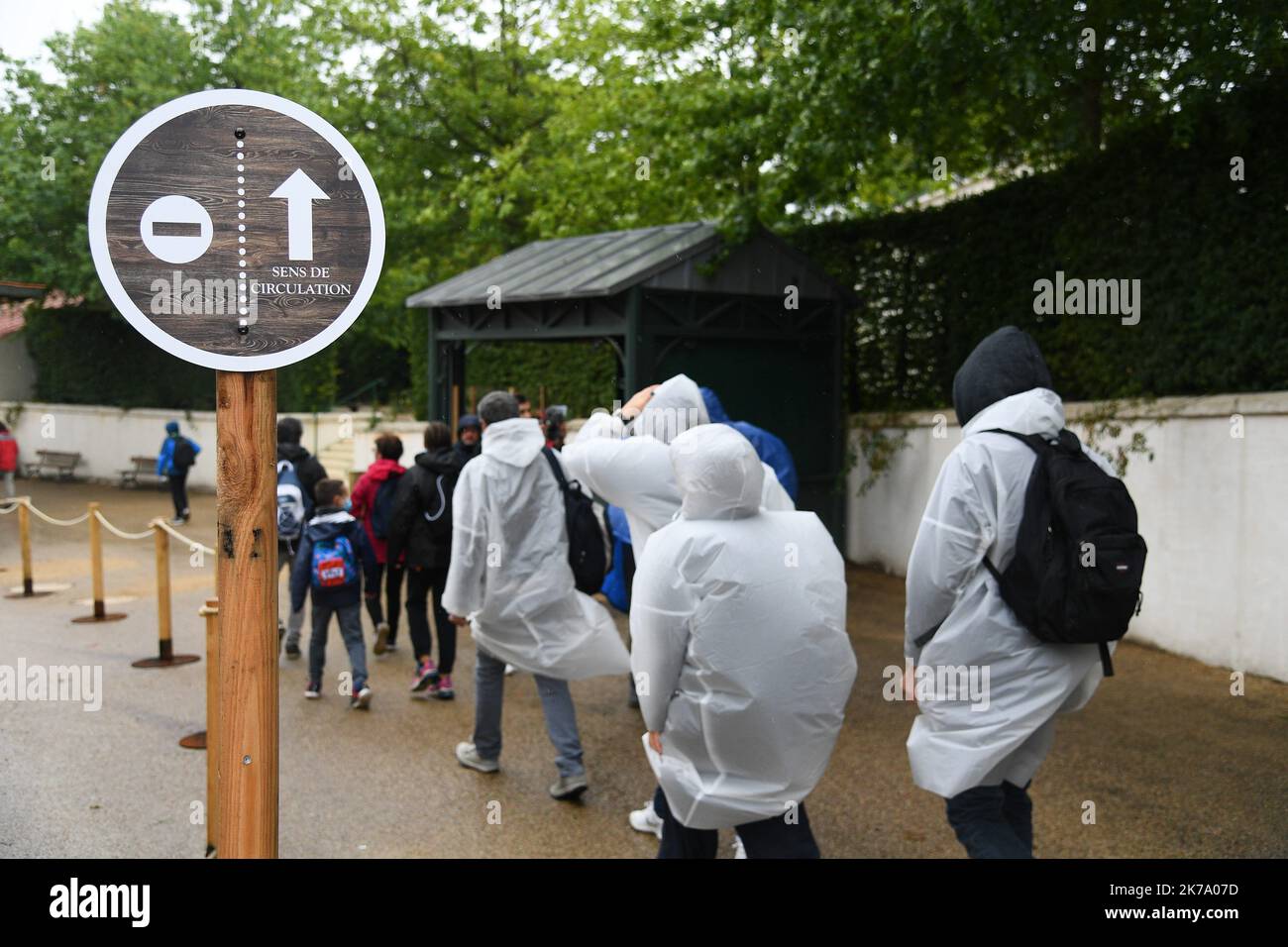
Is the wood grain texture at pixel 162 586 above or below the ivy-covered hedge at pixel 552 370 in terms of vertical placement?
below

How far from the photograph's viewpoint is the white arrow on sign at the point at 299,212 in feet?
8.68

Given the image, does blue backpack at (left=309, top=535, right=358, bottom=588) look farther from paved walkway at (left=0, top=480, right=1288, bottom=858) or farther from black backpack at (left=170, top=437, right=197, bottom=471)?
black backpack at (left=170, top=437, right=197, bottom=471)

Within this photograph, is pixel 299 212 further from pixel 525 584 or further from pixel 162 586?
pixel 162 586

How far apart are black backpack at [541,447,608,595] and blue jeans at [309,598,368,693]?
213 centimetres

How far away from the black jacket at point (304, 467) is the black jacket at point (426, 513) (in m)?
1.44

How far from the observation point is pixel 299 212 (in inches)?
104

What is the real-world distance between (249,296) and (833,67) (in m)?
7.37

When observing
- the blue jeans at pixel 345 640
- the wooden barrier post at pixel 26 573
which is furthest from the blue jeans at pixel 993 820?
the wooden barrier post at pixel 26 573

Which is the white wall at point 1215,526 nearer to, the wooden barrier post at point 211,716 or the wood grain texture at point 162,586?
the wooden barrier post at point 211,716

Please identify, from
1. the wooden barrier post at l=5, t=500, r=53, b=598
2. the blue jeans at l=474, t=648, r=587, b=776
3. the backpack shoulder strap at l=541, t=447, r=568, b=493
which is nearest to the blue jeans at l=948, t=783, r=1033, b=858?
the blue jeans at l=474, t=648, r=587, b=776

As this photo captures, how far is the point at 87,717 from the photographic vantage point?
6.87m

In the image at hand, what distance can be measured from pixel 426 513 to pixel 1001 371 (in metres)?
4.46
